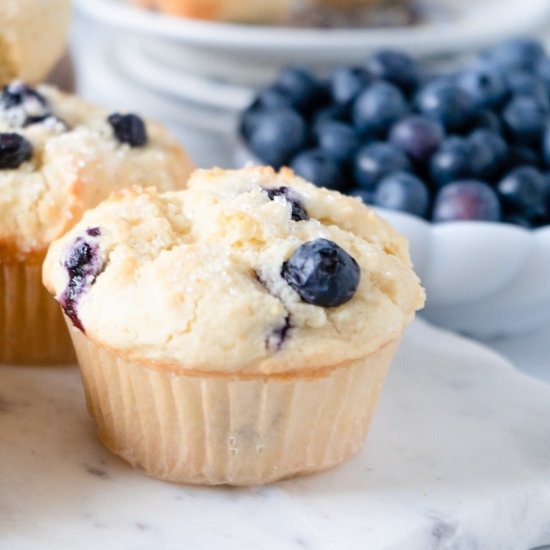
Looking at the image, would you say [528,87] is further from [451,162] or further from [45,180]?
[45,180]

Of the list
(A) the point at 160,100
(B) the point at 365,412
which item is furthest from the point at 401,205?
(A) the point at 160,100

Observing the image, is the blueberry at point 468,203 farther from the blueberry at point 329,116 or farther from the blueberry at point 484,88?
the blueberry at point 329,116

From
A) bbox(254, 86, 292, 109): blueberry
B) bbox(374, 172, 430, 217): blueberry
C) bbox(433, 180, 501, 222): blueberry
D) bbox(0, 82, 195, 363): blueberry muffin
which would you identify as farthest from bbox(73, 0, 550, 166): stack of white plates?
bbox(0, 82, 195, 363): blueberry muffin

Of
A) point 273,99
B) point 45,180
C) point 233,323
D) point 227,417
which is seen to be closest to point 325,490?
point 227,417

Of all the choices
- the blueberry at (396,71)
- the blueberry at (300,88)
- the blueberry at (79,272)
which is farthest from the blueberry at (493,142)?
the blueberry at (79,272)

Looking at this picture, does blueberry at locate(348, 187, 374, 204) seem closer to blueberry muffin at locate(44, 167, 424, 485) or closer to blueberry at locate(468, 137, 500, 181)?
blueberry at locate(468, 137, 500, 181)

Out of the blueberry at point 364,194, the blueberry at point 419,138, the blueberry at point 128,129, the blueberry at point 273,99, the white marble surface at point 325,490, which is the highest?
the blueberry at point 128,129
